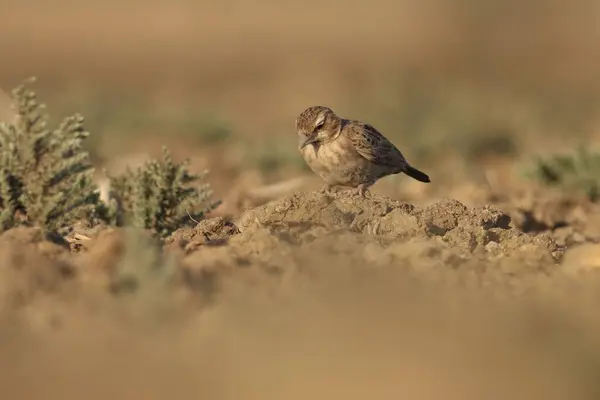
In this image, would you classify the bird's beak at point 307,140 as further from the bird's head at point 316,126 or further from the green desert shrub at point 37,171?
the green desert shrub at point 37,171

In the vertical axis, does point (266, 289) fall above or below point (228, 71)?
below

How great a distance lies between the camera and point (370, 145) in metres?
8.35

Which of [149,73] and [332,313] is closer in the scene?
[332,313]

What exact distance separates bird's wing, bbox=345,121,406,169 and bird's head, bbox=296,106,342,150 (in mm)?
147

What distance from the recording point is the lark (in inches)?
322

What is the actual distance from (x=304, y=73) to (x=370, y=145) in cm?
1906

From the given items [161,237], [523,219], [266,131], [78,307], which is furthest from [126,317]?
[266,131]

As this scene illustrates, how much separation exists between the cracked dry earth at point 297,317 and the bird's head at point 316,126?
5.24 ft

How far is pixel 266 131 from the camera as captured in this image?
17.2 m

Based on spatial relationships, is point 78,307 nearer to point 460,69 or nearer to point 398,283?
point 398,283

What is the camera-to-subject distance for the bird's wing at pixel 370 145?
831 cm

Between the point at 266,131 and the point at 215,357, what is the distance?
42.4ft

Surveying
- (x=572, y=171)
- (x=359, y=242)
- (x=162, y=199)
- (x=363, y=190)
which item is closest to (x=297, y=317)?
(x=359, y=242)

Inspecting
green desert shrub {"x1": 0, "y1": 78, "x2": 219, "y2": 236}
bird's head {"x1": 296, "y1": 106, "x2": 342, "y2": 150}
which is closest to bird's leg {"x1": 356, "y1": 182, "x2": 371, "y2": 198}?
bird's head {"x1": 296, "y1": 106, "x2": 342, "y2": 150}
